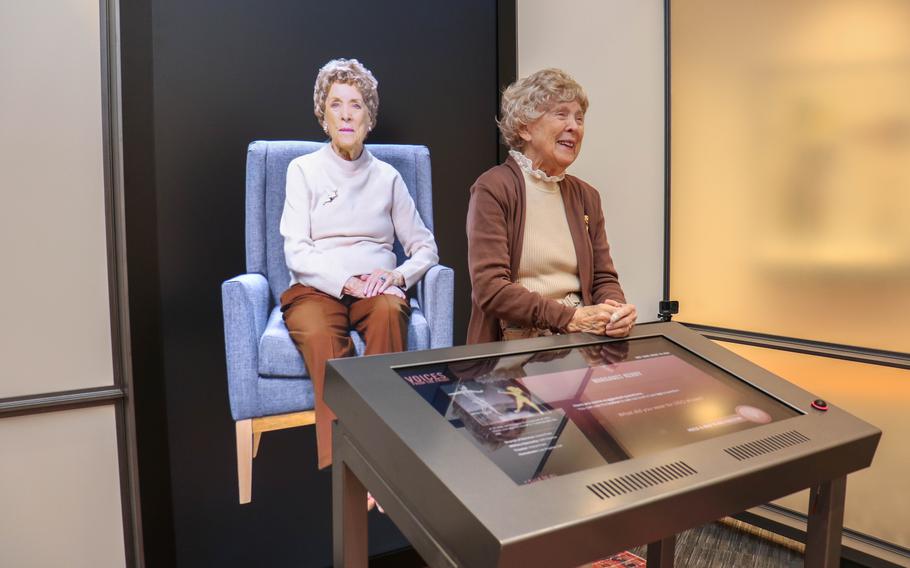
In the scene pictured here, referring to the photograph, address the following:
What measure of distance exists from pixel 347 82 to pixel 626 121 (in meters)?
1.39

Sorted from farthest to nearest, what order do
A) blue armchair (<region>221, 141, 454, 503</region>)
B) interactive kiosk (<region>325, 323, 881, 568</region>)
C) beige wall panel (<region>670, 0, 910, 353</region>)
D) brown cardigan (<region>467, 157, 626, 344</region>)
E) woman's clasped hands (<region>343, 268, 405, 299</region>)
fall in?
beige wall panel (<region>670, 0, 910, 353</region>) < woman's clasped hands (<region>343, 268, 405, 299</region>) < blue armchair (<region>221, 141, 454, 503</region>) < brown cardigan (<region>467, 157, 626, 344</region>) < interactive kiosk (<region>325, 323, 881, 568</region>)

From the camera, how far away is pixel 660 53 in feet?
9.80

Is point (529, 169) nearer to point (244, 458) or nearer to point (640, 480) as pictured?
point (640, 480)

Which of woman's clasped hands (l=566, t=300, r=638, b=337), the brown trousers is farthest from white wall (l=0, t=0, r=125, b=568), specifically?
woman's clasped hands (l=566, t=300, r=638, b=337)

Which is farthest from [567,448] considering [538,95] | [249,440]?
[249,440]

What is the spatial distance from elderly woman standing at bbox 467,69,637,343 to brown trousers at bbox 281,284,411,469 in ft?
1.53

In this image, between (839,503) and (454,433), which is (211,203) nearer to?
(454,433)

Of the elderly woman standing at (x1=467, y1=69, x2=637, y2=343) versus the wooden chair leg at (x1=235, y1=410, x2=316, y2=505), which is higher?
the elderly woman standing at (x1=467, y1=69, x2=637, y2=343)

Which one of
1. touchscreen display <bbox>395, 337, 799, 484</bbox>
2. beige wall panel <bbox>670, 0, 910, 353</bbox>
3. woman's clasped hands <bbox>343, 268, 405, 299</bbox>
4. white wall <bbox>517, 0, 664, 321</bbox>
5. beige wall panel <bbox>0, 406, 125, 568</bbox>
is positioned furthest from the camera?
white wall <bbox>517, 0, 664, 321</bbox>

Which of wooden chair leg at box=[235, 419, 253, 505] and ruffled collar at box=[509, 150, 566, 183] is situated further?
wooden chair leg at box=[235, 419, 253, 505]

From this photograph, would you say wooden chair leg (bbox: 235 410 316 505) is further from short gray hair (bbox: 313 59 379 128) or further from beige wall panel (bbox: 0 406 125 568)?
short gray hair (bbox: 313 59 379 128)

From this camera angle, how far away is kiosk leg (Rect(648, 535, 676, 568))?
5.48 feet

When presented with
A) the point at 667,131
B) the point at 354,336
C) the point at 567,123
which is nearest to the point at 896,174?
the point at 667,131

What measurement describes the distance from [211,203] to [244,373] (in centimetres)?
53
